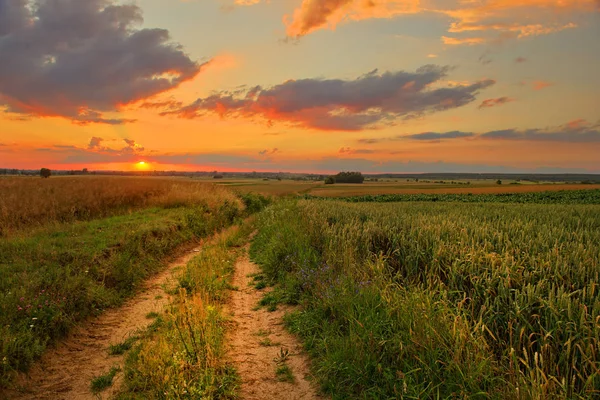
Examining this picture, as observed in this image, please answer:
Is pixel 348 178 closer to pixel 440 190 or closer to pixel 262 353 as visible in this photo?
pixel 440 190

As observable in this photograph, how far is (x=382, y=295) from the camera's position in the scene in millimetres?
5695

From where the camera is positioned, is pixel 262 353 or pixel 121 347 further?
pixel 121 347

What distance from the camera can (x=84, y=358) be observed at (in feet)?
19.9

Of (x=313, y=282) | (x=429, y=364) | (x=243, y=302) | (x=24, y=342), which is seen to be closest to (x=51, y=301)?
(x=24, y=342)

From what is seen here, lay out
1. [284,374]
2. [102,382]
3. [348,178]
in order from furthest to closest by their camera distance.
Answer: [348,178] < [284,374] < [102,382]

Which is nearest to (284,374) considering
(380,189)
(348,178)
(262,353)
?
(262,353)

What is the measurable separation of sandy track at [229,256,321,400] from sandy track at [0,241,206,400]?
5.72 ft

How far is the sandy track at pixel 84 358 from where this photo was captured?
5.08 meters

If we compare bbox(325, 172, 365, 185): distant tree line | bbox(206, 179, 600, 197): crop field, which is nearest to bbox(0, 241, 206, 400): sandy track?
bbox(206, 179, 600, 197): crop field

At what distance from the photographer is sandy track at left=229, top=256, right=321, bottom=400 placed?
16.1 ft

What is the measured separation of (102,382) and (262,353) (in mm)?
2572

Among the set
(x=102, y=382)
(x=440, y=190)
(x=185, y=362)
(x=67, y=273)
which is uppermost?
(x=440, y=190)

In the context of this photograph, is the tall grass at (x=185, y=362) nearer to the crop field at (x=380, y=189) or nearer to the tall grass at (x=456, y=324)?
the tall grass at (x=456, y=324)

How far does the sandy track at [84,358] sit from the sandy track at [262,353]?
1743mm
